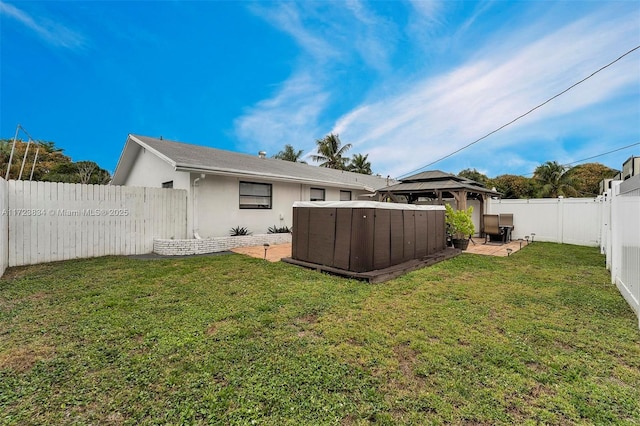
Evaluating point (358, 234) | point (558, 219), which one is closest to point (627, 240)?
point (358, 234)

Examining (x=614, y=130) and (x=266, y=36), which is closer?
(x=266, y=36)

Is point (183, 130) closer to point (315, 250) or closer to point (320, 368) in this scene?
point (315, 250)

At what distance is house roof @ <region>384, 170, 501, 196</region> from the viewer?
1054cm

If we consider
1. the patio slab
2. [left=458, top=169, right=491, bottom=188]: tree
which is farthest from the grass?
[left=458, top=169, right=491, bottom=188]: tree

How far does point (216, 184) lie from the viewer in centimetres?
898

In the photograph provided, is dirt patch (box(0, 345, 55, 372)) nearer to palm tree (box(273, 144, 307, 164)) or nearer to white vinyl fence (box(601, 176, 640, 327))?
white vinyl fence (box(601, 176, 640, 327))

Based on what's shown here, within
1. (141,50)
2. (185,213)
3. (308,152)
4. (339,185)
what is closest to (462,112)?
(339,185)

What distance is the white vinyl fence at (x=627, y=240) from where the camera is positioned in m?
3.56

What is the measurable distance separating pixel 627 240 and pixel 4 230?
11.2 metres

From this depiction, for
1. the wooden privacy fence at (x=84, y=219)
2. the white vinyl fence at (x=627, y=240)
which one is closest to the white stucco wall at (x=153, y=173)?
the wooden privacy fence at (x=84, y=219)

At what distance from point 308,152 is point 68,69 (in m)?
19.7

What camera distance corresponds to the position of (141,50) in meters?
12.3

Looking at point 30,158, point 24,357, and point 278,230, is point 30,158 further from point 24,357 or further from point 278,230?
point 24,357

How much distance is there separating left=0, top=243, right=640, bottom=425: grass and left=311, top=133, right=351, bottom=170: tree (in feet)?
79.0
